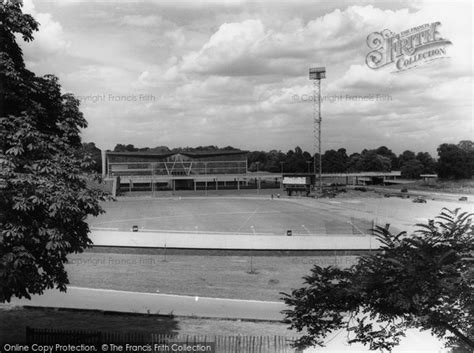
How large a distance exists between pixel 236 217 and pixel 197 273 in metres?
34.4

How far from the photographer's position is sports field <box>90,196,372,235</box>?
5609cm

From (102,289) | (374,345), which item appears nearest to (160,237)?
(102,289)

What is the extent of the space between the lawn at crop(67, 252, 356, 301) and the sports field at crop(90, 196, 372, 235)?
662 inches

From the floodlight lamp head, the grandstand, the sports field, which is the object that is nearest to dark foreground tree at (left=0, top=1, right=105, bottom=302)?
the sports field

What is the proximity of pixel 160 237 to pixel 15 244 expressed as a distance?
25515mm

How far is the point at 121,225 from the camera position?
5919cm

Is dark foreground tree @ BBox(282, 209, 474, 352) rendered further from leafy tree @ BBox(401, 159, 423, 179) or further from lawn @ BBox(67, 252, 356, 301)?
leafy tree @ BBox(401, 159, 423, 179)

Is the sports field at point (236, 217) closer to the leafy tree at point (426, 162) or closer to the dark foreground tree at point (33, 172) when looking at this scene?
the dark foreground tree at point (33, 172)

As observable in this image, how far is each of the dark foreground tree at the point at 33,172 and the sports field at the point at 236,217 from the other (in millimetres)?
38125

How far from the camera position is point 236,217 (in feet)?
221

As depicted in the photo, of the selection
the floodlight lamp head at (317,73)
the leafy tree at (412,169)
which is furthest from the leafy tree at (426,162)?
the floodlight lamp head at (317,73)

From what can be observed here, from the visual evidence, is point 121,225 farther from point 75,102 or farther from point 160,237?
point 75,102

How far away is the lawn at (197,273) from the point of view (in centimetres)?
2903

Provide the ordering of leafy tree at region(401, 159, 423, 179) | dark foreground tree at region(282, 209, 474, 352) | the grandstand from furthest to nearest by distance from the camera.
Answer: leafy tree at region(401, 159, 423, 179), the grandstand, dark foreground tree at region(282, 209, 474, 352)
